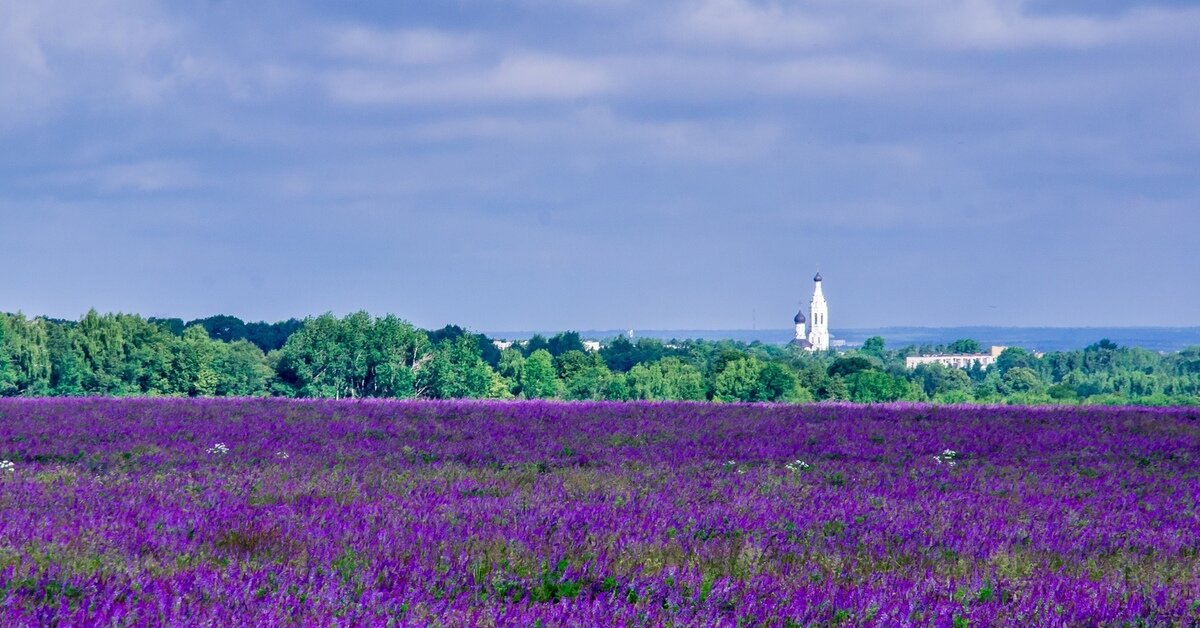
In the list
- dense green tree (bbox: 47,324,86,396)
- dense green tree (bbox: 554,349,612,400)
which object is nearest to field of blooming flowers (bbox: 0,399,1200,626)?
dense green tree (bbox: 47,324,86,396)

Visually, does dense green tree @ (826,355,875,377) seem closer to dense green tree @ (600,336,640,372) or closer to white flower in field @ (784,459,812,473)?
dense green tree @ (600,336,640,372)

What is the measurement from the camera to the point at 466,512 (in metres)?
7.25

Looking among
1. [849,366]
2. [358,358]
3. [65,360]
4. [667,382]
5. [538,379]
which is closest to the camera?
[65,360]

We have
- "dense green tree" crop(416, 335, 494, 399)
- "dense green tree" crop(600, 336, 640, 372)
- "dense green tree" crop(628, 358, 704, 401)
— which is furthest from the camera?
"dense green tree" crop(600, 336, 640, 372)

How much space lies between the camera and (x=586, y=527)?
6766mm

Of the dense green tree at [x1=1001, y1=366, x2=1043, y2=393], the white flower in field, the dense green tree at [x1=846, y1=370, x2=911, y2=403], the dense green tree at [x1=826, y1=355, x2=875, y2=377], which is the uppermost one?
the white flower in field

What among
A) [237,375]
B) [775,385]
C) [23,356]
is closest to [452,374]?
[237,375]

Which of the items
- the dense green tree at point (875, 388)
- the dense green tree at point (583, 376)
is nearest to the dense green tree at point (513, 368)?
the dense green tree at point (583, 376)

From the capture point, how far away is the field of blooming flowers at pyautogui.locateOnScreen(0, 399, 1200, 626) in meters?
4.68

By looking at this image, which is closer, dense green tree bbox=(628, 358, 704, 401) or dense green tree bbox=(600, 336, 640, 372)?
dense green tree bbox=(628, 358, 704, 401)

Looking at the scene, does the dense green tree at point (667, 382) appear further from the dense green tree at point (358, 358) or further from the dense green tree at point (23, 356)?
the dense green tree at point (23, 356)

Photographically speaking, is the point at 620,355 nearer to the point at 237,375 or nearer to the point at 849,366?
the point at 849,366

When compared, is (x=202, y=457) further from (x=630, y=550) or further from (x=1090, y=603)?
(x=1090, y=603)

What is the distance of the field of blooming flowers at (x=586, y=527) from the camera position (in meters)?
4.68
